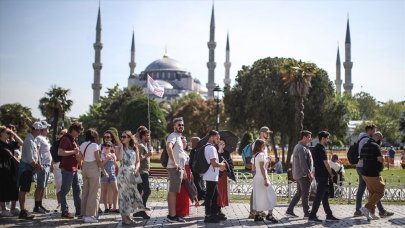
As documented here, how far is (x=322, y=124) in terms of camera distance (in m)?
38.8

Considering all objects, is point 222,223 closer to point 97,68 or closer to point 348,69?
point 97,68

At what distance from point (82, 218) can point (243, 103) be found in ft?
101

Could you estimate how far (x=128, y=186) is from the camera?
930 cm

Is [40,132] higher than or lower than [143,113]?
lower

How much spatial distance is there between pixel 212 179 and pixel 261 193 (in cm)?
96

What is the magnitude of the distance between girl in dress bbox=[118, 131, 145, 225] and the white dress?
2.15 m

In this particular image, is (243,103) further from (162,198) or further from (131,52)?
(131,52)

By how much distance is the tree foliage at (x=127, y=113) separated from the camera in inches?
1989

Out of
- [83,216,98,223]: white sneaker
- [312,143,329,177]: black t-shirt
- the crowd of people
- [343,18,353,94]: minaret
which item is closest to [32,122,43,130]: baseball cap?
the crowd of people

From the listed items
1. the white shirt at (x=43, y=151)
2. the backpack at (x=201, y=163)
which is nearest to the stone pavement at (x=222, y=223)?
the backpack at (x=201, y=163)

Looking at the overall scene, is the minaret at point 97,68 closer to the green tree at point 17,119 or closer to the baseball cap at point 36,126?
the green tree at point 17,119

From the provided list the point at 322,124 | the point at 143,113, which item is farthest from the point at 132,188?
the point at 143,113

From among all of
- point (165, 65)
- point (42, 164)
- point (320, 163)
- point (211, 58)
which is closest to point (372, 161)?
point (320, 163)

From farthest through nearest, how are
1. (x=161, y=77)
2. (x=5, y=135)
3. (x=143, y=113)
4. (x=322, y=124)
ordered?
(x=161, y=77) → (x=143, y=113) → (x=322, y=124) → (x=5, y=135)
